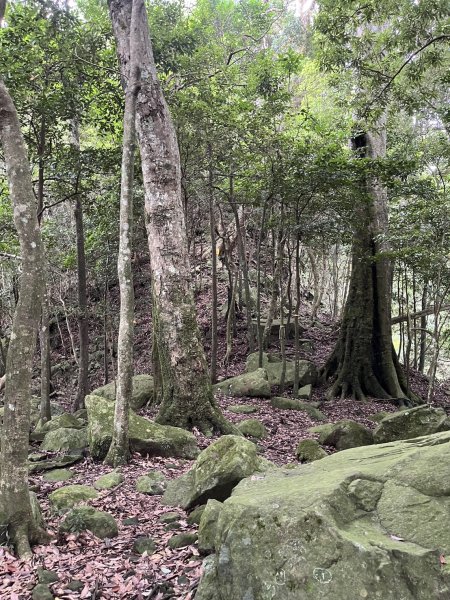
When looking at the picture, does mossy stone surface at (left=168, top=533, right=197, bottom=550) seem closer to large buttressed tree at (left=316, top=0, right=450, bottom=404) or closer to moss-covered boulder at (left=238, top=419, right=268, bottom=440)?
moss-covered boulder at (left=238, top=419, right=268, bottom=440)

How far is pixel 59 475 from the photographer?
264 inches

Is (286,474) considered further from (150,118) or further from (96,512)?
(150,118)

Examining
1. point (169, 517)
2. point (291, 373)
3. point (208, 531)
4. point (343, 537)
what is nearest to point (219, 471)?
point (169, 517)

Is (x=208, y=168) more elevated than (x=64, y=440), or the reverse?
(x=208, y=168)

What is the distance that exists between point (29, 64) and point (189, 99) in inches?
150

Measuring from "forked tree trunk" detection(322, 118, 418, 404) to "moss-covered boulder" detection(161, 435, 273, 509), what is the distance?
926 cm

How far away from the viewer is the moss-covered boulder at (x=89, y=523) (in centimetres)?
463

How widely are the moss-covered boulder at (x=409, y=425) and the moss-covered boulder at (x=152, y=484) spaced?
384 centimetres

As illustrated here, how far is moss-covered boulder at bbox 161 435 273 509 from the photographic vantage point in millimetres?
4926

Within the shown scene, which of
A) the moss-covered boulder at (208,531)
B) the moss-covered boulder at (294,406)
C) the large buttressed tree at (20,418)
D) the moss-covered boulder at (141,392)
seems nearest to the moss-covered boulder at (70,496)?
the large buttressed tree at (20,418)

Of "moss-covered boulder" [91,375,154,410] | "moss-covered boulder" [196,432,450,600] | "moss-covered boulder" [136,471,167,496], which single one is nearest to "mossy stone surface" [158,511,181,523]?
"moss-covered boulder" [136,471,167,496]

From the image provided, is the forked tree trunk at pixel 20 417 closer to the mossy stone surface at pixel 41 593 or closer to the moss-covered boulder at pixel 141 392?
the mossy stone surface at pixel 41 593

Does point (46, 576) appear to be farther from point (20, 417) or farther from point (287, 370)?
point (287, 370)

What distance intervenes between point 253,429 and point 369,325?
7.42 meters
